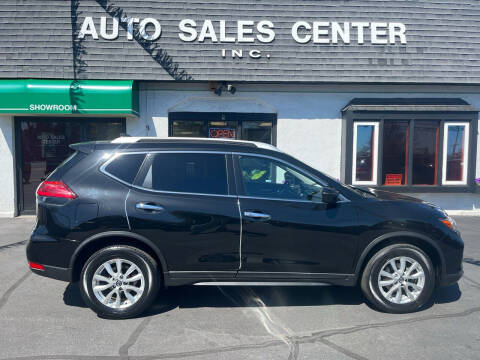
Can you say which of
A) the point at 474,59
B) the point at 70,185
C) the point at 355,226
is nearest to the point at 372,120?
the point at 474,59

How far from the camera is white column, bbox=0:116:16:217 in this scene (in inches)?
377

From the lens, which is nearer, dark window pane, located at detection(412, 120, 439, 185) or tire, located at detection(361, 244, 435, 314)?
tire, located at detection(361, 244, 435, 314)

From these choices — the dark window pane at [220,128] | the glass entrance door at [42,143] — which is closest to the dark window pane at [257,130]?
the dark window pane at [220,128]

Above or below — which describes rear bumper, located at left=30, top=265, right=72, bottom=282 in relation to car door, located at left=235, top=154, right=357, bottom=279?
below

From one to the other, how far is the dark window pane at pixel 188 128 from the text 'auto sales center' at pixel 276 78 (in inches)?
1.4

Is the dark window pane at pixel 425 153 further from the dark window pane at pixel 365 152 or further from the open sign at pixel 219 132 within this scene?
the open sign at pixel 219 132

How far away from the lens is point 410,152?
9.81 m

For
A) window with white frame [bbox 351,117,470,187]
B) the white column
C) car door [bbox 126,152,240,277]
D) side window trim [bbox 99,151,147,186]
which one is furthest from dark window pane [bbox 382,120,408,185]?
the white column

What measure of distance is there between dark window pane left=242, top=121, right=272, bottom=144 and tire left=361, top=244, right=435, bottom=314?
6092 mm

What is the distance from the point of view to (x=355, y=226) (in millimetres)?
4258

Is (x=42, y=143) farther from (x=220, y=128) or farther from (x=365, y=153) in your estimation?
(x=365, y=153)

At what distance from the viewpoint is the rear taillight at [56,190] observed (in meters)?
4.14

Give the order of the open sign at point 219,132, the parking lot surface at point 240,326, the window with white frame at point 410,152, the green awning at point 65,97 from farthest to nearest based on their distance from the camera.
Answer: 1. the open sign at point 219,132
2. the window with white frame at point 410,152
3. the green awning at point 65,97
4. the parking lot surface at point 240,326

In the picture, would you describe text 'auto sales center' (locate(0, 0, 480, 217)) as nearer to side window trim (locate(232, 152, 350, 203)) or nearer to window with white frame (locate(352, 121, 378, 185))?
window with white frame (locate(352, 121, 378, 185))
